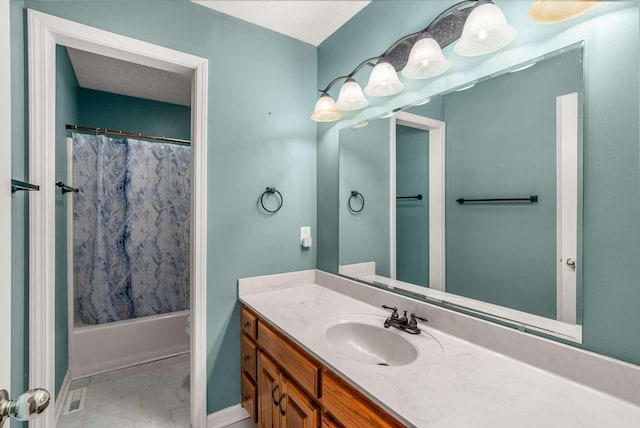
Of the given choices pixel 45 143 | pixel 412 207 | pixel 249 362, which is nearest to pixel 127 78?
pixel 45 143

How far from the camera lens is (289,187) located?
6.53 ft

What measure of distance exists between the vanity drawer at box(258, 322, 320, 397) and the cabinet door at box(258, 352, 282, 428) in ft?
0.20

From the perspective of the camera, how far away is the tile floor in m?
1.79

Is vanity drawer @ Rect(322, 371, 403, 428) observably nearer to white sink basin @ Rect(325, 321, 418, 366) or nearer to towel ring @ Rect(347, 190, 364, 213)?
white sink basin @ Rect(325, 321, 418, 366)

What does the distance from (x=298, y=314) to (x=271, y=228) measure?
0.65 metres

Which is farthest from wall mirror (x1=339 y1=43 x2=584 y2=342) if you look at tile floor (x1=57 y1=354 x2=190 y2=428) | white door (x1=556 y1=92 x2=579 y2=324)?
tile floor (x1=57 y1=354 x2=190 y2=428)

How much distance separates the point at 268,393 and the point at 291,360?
14.1 inches

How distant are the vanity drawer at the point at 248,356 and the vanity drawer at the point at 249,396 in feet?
0.16

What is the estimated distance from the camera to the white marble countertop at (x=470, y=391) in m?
0.73

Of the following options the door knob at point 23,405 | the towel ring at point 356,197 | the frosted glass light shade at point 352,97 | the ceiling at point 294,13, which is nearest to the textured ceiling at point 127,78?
the ceiling at point 294,13

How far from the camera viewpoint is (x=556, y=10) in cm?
71

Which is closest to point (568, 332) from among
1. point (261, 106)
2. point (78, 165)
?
A: point (261, 106)

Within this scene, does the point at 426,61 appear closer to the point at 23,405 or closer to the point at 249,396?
the point at 23,405

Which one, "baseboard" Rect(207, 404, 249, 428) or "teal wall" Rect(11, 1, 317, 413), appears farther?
"baseboard" Rect(207, 404, 249, 428)
